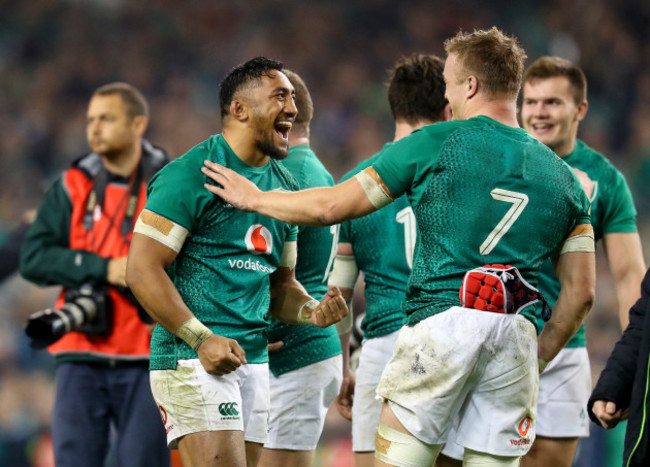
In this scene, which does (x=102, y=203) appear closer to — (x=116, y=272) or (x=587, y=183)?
(x=116, y=272)

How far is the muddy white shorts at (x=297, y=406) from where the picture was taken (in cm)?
482

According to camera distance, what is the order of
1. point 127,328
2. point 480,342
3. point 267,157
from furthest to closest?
point 127,328 → point 267,157 → point 480,342

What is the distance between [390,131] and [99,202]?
26.0 feet

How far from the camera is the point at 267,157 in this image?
13.5 ft

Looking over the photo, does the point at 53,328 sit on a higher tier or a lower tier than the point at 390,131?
lower

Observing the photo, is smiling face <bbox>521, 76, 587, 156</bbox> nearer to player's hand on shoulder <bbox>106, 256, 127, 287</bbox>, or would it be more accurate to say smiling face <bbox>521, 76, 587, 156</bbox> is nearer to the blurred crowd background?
player's hand on shoulder <bbox>106, 256, 127, 287</bbox>

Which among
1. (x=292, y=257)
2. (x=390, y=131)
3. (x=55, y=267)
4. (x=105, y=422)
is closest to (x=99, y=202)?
(x=55, y=267)

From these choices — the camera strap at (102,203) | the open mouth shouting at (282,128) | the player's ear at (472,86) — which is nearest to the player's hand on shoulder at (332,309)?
the open mouth shouting at (282,128)

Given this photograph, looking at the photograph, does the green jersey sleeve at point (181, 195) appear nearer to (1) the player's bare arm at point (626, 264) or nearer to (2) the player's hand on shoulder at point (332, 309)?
(2) the player's hand on shoulder at point (332, 309)

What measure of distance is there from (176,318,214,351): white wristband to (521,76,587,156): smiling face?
8.67 feet

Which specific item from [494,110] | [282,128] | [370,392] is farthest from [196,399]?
[494,110]

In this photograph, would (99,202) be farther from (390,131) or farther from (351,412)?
(390,131)

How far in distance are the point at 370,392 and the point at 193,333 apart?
1.61 metres

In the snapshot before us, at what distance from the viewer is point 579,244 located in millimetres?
3768
